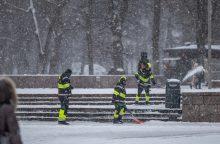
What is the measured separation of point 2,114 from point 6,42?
39.2m

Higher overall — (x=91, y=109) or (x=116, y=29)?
(x=116, y=29)

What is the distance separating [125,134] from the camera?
14.8m

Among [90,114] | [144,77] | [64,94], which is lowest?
[90,114]

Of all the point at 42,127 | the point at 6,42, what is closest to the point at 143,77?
the point at 42,127

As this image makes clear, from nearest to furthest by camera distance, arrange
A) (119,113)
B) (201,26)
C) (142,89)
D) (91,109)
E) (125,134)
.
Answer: (125,134) < (119,113) < (91,109) < (142,89) < (201,26)

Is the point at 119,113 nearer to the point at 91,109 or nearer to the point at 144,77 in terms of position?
the point at 91,109

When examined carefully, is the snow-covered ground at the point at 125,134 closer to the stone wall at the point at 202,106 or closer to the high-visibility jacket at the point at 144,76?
the stone wall at the point at 202,106

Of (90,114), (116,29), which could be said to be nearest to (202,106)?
(90,114)

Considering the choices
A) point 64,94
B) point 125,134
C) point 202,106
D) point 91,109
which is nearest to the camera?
point 125,134

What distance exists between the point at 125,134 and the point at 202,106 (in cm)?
450

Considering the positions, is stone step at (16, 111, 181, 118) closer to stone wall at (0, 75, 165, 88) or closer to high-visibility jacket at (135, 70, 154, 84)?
high-visibility jacket at (135, 70, 154, 84)

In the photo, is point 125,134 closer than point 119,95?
Yes

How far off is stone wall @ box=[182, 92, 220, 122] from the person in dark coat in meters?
12.6

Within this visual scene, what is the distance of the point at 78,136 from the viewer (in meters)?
14.4
